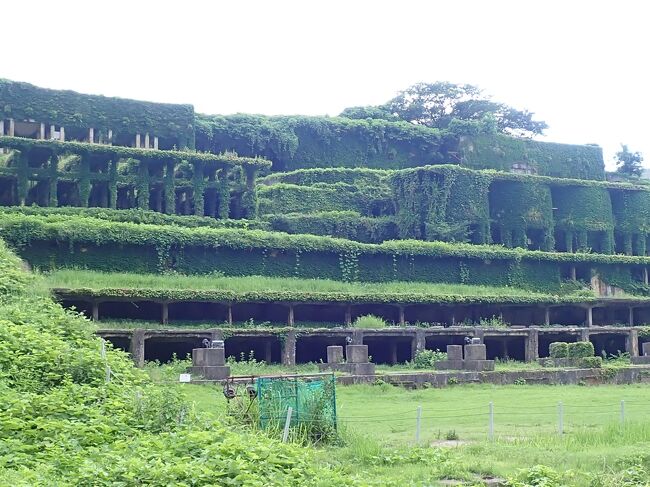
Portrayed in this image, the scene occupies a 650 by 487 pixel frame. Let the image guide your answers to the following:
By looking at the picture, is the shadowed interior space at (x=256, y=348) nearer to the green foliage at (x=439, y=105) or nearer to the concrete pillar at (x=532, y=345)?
the concrete pillar at (x=532, y=345)

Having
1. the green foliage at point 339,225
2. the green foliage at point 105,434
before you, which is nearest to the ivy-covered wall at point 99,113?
the green foliage at point 339,225

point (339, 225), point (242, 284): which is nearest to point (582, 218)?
point (339, 225)

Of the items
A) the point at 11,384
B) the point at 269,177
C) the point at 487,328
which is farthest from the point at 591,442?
the point at 269,177

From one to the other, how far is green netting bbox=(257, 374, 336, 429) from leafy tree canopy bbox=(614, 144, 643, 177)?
6196 centimetres

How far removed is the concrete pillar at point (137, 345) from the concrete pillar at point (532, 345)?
744 inches

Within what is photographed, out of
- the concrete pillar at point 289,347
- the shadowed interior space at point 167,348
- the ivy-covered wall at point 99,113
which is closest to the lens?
the shadowed interior space at point 167,348

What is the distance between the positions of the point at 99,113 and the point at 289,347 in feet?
71.5

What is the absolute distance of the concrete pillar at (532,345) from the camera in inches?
1848

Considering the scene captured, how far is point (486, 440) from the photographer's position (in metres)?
20.9

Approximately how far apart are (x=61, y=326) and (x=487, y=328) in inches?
993

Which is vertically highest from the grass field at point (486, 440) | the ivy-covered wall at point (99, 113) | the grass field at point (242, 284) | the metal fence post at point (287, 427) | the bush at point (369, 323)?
the ivy-covered wall at point (99, 113)

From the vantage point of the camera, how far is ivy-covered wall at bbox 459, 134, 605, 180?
68.5 meters

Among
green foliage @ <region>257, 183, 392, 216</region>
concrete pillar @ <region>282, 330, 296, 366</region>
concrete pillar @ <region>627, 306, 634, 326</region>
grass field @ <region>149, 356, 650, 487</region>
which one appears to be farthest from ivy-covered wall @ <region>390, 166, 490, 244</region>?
grass field @ <region>149, 356, 650, 487</region>

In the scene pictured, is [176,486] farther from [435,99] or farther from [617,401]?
[435,99]
